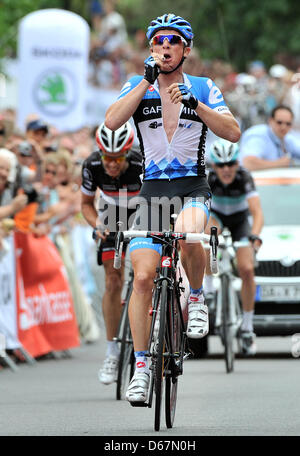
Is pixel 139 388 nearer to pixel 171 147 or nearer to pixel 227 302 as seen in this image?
pixel 171 147

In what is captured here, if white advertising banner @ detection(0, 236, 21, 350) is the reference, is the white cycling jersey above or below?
above

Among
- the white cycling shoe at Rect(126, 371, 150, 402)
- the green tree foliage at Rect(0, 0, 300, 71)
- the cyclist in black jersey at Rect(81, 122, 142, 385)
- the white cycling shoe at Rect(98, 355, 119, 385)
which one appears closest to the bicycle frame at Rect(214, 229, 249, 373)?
the cyclist in black jersey at Rect(81, 122, 142, 385)

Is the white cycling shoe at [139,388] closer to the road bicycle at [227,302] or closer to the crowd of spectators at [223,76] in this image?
the road bicycle at [227,302]

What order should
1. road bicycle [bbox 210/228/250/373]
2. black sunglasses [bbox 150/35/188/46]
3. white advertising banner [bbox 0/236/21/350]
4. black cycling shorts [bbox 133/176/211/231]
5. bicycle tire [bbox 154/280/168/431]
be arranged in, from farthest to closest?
1. white advertising banner [bbox 0/236/21/350]
2. road bicycle [bbox 210/228/250/373]
3. black cycling shorts [bbox 133/176/211/231]
4. black sunglasses [bbox 150/35/188/46]
5. bicycle tire [bbox 154/280/168/431]

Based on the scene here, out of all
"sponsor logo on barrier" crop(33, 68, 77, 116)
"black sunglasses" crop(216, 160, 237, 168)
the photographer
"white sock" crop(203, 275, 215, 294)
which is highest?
"sponsor logo on barrier" crop(33, 68, 77, 116)

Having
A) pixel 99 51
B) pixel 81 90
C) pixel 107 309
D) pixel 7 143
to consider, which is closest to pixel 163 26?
pixel 107 309

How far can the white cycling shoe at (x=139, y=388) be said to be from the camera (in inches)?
352

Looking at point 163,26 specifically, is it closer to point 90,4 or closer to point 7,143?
point 7,143

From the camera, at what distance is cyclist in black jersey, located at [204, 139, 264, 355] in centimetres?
1467

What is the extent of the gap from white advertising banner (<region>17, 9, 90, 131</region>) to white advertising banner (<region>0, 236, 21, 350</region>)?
8649 millimetres

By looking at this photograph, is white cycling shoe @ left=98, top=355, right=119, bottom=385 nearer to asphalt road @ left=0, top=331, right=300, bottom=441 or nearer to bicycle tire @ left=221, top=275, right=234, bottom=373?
asphalt road @ left=0, top=331, right=300, bottom=441

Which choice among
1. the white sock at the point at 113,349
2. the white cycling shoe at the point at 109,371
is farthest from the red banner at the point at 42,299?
the white cycling shoe at the point at 109,371

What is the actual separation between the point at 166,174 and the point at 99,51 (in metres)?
23.4

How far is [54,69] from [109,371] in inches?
491
